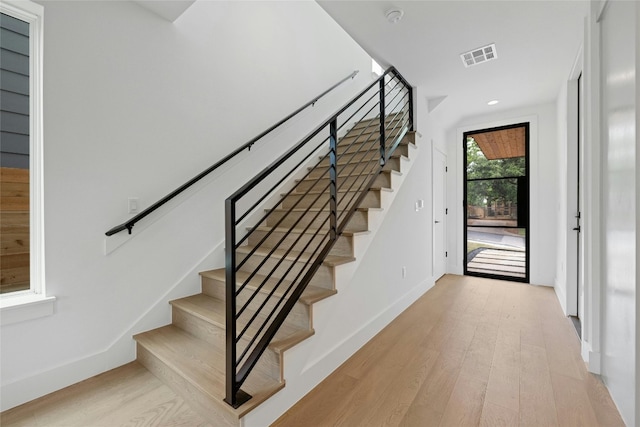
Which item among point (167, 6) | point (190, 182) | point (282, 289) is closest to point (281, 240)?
point (282, 289)

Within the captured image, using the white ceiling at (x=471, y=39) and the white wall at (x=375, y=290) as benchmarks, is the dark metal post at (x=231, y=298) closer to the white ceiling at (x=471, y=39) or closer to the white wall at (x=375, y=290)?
the white wall at (x=375, y=290)

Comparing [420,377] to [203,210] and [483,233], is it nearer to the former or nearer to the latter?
[203,210]

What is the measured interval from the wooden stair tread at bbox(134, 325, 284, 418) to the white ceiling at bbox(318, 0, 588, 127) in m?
2.63

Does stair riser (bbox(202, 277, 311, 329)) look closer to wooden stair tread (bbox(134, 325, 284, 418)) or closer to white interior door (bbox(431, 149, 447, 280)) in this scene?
wooden stair tread (bbox(134, 325, 284, 418))

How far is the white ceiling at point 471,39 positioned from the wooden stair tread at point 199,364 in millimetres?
2628

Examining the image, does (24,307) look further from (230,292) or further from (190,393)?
(230,292)

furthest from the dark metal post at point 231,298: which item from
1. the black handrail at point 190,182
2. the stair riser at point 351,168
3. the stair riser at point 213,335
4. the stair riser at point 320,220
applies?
the stair riser at point 351,168

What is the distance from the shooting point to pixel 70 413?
1500 millimetres

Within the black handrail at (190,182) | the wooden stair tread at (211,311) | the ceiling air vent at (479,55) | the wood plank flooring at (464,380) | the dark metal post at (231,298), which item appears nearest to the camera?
the dark metal post at (231,298)

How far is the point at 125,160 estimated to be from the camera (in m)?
2.00

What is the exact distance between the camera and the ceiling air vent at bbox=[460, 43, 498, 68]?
2.62 meters

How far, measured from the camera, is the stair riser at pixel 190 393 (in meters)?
1.37

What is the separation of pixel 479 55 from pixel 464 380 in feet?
9.34

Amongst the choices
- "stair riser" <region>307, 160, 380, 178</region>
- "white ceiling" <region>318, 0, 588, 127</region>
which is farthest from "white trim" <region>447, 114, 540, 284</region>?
"stair riser" <region>307, 160, 380, 178</region>
